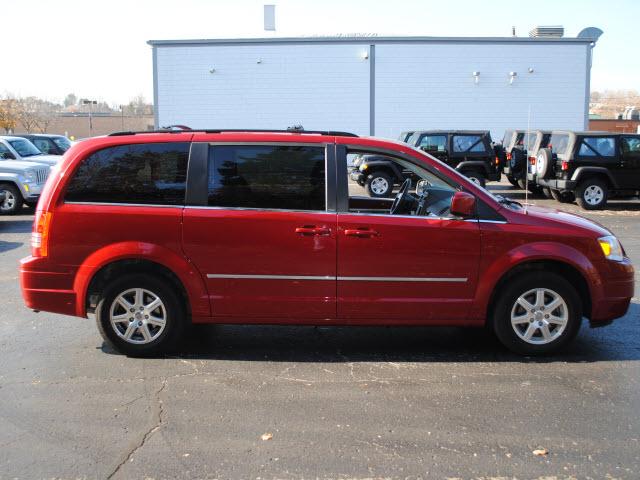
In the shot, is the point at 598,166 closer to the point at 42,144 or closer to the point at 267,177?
the point at 267,177

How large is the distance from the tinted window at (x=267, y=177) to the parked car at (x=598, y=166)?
12.1 m

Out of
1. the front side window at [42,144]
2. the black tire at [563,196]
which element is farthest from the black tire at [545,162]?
the front side window at [42,144]

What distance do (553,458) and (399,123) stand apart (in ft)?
101

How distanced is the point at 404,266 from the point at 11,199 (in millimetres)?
12704

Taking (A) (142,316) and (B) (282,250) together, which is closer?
(B) (282,250)

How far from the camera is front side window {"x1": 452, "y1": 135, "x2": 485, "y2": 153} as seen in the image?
1902 centimetres

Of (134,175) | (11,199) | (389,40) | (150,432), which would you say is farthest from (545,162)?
(389,40)

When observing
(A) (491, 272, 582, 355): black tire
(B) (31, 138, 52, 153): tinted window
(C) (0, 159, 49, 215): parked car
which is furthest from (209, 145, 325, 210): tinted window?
(B) (31, 138, 52, 153): tinted window

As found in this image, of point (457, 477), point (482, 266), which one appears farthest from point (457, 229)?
point (457, 477)

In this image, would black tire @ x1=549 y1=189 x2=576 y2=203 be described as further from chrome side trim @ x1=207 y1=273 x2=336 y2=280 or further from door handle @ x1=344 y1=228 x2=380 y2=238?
chrome side trim @ x1=207 y1=273 x2=336 y2=280

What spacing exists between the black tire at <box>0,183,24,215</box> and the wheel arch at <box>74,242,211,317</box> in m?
11.0

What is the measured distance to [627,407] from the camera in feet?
14.4

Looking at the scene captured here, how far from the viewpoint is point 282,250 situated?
5125 mm

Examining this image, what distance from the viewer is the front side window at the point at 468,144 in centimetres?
1902
